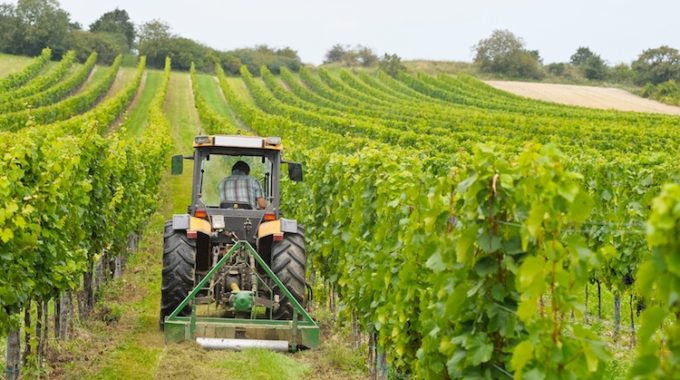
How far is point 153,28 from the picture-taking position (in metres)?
97.9

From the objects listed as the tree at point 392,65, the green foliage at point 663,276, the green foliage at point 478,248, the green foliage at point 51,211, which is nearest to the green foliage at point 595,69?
the tree at point 392,65

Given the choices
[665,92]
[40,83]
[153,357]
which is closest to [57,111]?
[40,83]

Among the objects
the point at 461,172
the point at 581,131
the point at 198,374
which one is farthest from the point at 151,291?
the point at 581,131

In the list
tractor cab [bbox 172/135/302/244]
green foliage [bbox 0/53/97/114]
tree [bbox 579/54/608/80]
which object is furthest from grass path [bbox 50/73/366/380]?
tree [bbox 579/54/608/80]

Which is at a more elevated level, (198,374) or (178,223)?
(178,223)

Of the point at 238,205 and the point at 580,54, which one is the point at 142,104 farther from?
the point at 580,54

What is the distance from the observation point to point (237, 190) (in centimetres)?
1134

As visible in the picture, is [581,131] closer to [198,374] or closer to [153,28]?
→ [198,374]

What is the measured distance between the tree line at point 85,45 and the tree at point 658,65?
3116 centimetres

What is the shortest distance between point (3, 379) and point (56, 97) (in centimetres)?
4851

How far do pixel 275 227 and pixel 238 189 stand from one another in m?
1.09

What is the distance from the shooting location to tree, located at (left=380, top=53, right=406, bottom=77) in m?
89.0

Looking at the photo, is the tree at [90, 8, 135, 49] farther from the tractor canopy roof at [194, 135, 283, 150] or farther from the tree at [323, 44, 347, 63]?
the tractor canopy roof at [194, 135, 283, 150]

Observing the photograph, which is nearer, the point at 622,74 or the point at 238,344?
the point at 238,344
